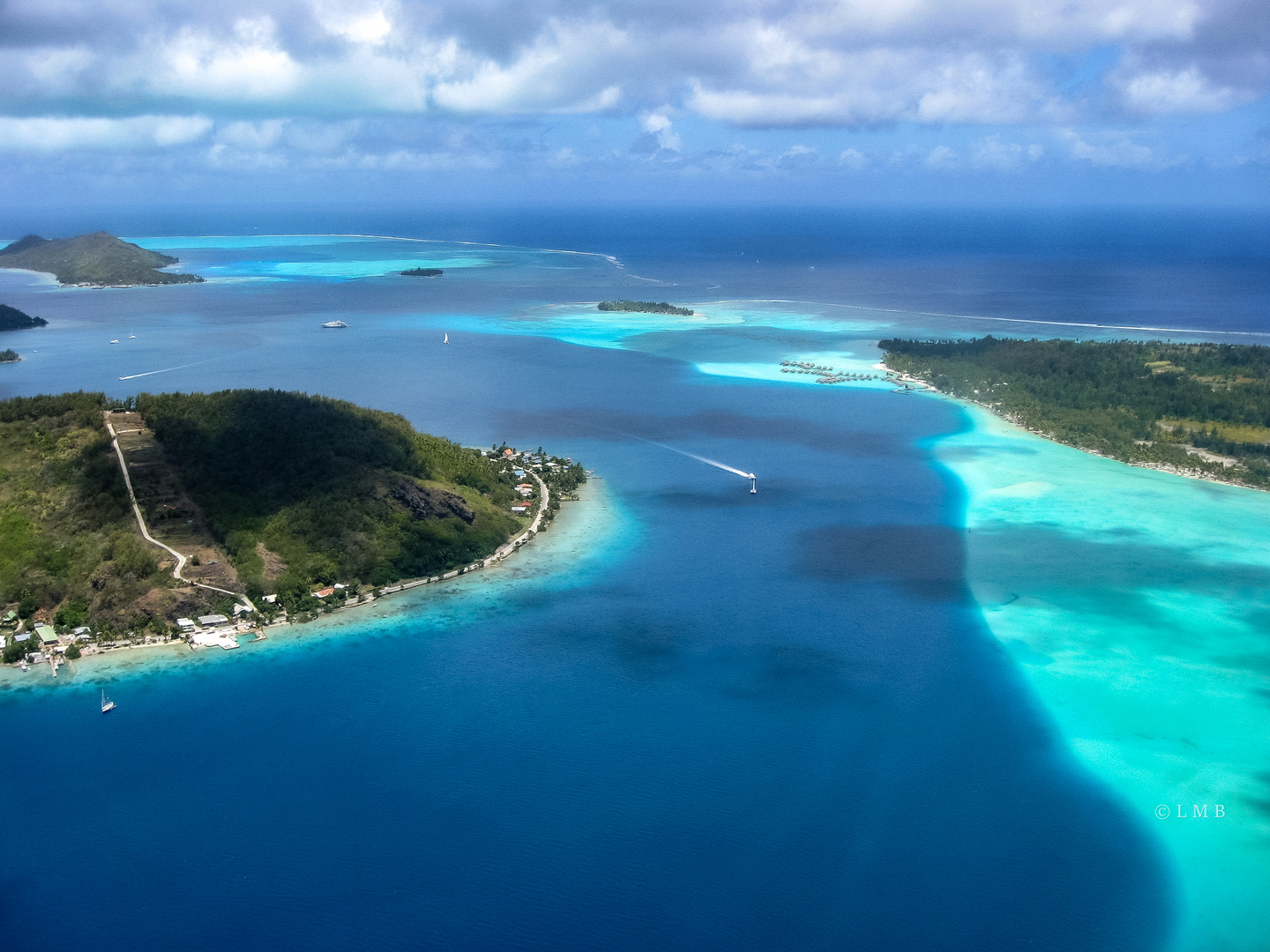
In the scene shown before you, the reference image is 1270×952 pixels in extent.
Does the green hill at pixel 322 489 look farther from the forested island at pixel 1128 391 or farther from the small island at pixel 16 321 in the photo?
the small island at pixel 16 321

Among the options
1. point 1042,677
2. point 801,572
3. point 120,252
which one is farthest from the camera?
point 120,252

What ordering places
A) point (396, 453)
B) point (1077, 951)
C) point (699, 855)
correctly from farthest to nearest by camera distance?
point (396, 453) < point (699, 855) < point (1077, 951)

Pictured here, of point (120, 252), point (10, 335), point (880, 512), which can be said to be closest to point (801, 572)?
point (880, 512)

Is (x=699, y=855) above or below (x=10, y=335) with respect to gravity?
below

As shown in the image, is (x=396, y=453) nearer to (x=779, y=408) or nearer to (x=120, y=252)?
(x=779, y=408)

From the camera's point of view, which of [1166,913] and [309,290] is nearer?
[1166,913]

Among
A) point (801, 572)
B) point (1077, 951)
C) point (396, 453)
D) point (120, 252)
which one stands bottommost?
point (1077, 951)

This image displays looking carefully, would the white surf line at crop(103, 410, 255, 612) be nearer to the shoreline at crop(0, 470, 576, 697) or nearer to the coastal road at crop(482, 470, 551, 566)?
the shoreline at crop(0, 470, 576, 697)

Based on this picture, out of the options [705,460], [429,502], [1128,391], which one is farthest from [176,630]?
[1128,391]
